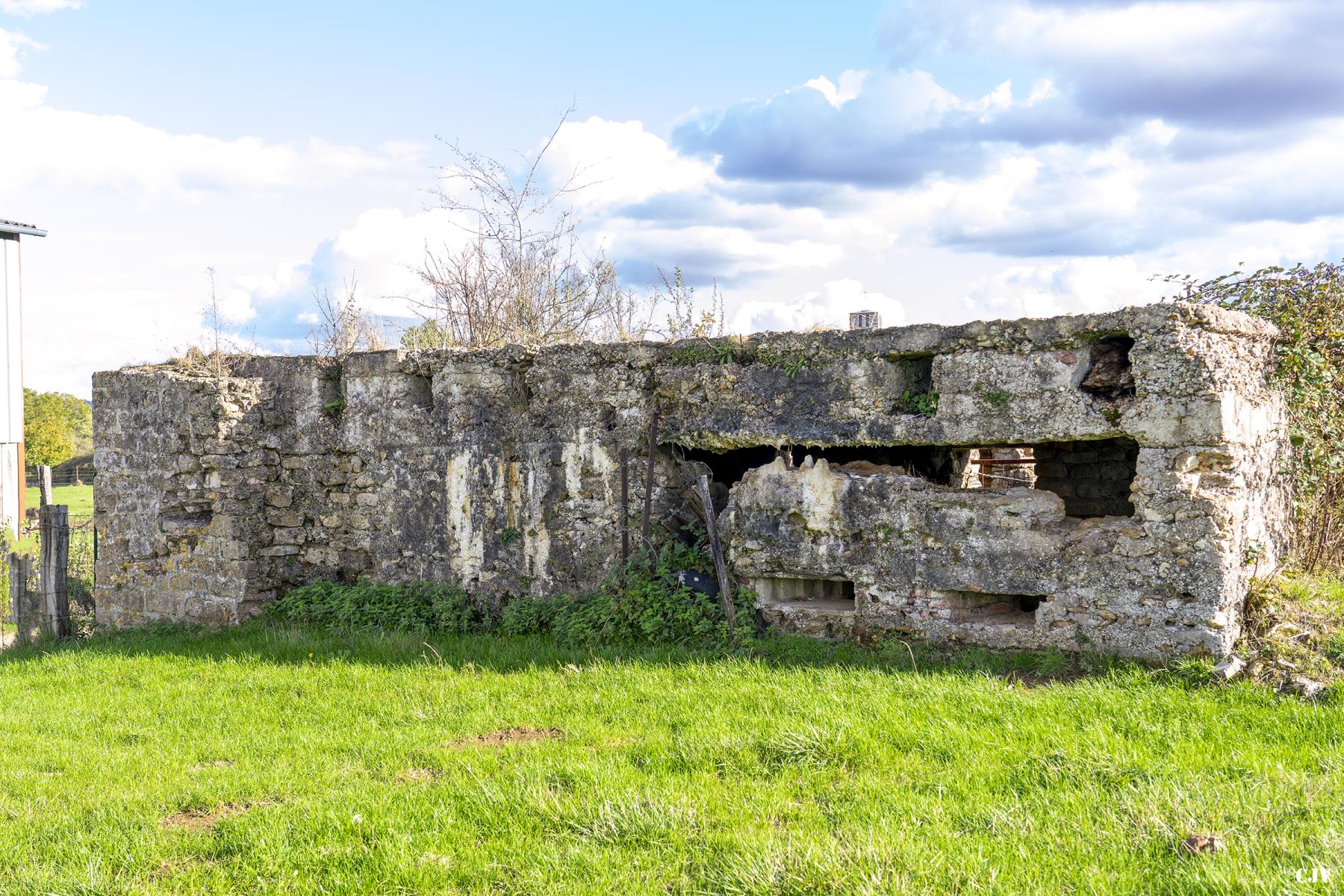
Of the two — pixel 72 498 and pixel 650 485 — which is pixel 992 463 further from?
pixel 72 498

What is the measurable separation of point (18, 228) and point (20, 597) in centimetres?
1112

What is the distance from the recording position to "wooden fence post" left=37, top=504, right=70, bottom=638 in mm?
9641

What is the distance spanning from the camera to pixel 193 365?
9500 millimetres

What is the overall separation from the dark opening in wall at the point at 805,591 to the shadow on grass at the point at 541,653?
1.11ft

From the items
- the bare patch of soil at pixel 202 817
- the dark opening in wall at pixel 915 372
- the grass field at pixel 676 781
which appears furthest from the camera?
the dark opening in wall at pixel 915 372

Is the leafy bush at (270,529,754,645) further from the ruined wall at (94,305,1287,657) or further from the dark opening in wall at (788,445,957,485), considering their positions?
the dark opening in wall at (788,445,957,485)

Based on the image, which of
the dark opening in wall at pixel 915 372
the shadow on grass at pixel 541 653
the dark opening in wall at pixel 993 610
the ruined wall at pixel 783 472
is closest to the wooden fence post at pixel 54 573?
the ruined wall at pixel 783 472

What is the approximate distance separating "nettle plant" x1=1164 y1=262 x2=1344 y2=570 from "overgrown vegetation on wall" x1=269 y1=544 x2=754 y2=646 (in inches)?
177

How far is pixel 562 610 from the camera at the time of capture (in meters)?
7.76

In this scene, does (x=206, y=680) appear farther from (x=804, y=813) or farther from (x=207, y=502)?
(x=804, y=813)

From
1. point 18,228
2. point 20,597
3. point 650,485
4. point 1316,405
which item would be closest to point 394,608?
point 650,485

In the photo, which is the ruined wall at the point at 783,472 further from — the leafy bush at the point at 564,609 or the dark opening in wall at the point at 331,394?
the leafy bush at the point at 564,609

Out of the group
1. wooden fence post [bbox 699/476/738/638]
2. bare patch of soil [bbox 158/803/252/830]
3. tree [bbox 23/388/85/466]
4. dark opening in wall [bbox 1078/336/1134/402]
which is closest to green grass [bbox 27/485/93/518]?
tree [bbox 23/388/85/466]

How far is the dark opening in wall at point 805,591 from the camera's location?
7297 millimetres
